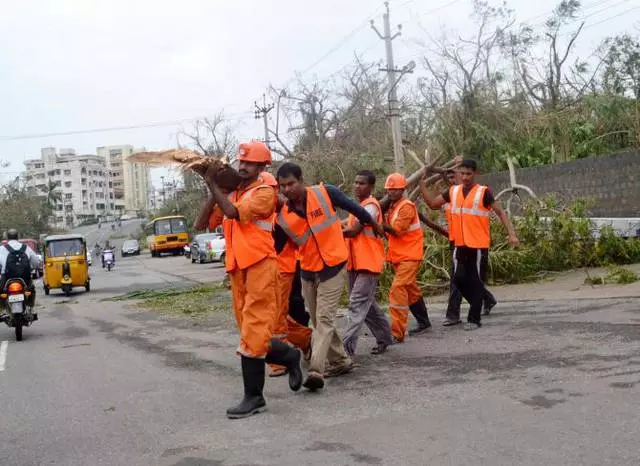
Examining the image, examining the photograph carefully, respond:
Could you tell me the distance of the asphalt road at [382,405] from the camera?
4.41 metres

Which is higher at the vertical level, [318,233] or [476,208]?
[476,208]

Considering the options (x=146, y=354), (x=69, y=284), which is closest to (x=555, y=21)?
(x=69, y=284)

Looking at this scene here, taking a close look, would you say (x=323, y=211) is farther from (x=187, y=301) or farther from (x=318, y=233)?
(x=187, y=301)

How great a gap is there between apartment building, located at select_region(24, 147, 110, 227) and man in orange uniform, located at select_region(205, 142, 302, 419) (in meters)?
124

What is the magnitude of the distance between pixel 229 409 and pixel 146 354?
12.5ft

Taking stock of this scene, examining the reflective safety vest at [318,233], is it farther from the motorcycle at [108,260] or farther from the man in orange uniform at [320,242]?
the motorcycle at [108,260]

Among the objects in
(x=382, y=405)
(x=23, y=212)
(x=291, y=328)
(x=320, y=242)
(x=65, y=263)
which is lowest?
(x=382, y=405)

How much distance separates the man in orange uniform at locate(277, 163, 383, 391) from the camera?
6.27 meters

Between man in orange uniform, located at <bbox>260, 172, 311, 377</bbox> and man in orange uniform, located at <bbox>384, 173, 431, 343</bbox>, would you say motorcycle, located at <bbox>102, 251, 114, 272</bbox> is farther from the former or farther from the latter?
man in orange uniform, located at <bbox>260, 172, 311, 377</bbox>

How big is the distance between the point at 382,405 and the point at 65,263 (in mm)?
19813

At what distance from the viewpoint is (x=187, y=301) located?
1608 centimetres

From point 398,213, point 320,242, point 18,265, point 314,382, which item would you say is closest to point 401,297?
point 398,213

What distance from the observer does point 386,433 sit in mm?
4734

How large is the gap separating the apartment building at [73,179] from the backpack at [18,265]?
117 metres
